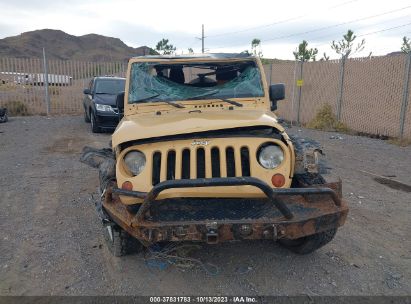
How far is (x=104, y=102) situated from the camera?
10.9 meters

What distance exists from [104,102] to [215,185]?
8958 millimetres

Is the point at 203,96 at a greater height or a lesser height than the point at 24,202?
greater

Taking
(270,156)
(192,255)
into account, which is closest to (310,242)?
(270,156)

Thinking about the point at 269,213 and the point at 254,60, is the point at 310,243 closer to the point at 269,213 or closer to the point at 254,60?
the point at 269,213

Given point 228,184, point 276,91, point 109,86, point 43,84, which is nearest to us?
point 228,184

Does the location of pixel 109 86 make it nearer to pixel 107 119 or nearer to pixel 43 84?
pixel 107 119

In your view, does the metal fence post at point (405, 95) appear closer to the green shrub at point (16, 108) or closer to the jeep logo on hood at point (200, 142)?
the jeep logo on hood at point (200, 142)

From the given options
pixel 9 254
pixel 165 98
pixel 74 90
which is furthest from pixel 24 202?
pixel 74 90

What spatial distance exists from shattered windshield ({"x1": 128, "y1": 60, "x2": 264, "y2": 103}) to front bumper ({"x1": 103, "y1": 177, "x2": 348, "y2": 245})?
159 cm

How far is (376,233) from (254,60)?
236 centimetres

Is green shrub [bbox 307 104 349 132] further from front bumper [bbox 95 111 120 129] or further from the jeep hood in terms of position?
the jeep hood

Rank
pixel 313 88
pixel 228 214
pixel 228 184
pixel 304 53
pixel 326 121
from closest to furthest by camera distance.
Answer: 1. pixel 228 184
2. pixel 228 214
3. pixel 326 121
4. pixel 313 88
5. pixel 304 53

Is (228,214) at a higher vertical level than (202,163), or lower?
lower

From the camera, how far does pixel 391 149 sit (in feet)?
30.8
